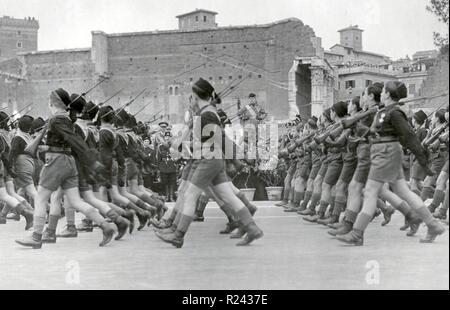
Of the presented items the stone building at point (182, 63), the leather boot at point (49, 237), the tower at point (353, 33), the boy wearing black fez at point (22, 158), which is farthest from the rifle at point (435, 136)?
the stone building at point (182, 63)

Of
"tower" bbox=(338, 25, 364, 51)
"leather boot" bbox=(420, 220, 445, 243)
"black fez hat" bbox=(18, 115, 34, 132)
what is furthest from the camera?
"black fez hat" bbox=(18, 115, 34, 132)

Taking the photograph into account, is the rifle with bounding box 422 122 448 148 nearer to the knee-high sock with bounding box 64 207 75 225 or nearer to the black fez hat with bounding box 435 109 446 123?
the black fez hat with bounding box 435 109 446 123

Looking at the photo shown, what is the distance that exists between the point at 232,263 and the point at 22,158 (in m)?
6.40

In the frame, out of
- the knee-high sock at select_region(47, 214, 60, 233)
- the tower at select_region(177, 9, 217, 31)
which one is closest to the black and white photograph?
the knee-high sock at select_region(47, 214, 60, 233)

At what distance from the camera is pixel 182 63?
65.2 m

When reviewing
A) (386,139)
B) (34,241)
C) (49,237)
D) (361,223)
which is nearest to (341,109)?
(386,139)

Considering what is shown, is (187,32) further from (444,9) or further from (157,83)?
(444,9)

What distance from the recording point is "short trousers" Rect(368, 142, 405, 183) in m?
8.37

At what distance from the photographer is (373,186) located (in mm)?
8461

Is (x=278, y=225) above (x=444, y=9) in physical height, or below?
below

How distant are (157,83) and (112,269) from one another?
57547 millimetres

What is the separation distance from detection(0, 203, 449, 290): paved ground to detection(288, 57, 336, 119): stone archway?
28.7m

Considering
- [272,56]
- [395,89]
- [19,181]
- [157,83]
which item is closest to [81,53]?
[157,83]

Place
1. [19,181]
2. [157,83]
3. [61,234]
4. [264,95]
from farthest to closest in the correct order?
[157,83], [264,95], [19,181], [61,234]
